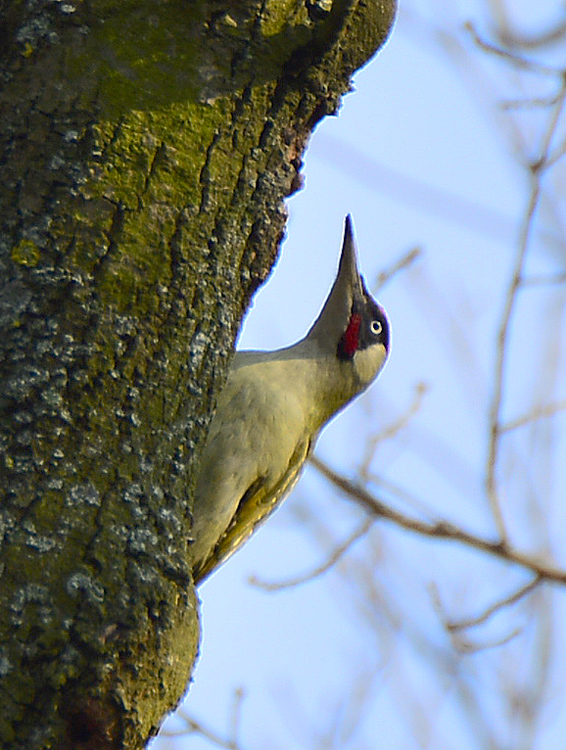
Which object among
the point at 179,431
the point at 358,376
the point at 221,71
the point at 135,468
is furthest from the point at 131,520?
the point at 358,376

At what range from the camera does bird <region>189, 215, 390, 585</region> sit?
3.26 metres

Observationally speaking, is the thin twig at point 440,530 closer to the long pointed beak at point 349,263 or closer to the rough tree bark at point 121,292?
the long pointed beak at point 349,263

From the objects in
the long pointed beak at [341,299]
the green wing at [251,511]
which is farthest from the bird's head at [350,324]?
the green wing at [251,511]

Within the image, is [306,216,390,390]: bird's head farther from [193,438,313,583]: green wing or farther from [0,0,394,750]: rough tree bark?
[0,0,394,750]: rough tree bark

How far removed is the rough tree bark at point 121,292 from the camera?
5.71 ft

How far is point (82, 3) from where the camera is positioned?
82.0 inches

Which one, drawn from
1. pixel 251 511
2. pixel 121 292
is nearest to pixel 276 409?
pixel 251 511

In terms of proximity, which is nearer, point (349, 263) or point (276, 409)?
point (276, 409)

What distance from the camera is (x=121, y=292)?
6.47ft

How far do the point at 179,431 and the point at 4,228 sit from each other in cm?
51

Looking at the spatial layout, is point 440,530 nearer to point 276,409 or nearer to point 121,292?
point 276,409

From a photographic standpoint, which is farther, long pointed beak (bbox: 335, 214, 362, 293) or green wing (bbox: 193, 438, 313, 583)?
long pointed beak (bbox: 335, 214, 362, 293)

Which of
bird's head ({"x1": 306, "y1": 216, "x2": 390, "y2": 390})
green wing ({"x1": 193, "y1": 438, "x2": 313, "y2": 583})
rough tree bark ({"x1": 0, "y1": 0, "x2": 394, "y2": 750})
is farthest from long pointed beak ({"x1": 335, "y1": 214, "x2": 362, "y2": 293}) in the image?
rough tree bark ({"x1": 0, "y1": 0, "x2": 394, "y2": 750})

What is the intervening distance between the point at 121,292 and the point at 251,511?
1688mm
